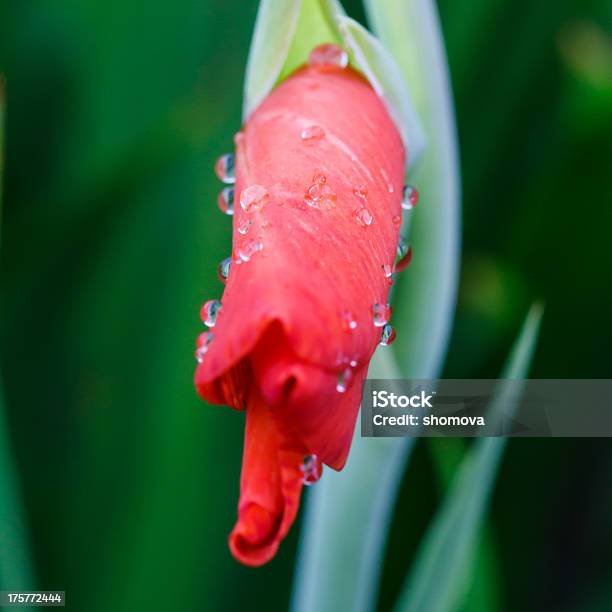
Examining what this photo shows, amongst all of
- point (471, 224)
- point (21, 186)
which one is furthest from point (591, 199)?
point (21, 186)

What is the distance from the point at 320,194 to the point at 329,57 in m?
0.11

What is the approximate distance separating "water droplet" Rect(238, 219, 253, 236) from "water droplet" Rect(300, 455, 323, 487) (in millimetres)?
70

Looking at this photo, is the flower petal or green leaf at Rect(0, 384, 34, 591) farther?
green leaf at Rect(0, 384, 34, 591)

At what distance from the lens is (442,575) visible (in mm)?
385

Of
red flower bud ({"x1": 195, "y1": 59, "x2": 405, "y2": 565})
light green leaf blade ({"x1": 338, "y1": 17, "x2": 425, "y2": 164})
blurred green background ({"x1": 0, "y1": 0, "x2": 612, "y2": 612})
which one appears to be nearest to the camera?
red flower bud ({"x1": 195, "y1": 59, "x2": 405, "y2": 565})

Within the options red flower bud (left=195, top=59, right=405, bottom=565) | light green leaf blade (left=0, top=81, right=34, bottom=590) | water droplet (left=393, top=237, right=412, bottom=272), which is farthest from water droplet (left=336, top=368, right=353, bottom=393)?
light green leaf blade (left=0, top=81, right=34, bottom=590)

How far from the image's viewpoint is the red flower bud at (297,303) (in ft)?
0.65

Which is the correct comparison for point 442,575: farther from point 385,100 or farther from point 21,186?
point 21,186

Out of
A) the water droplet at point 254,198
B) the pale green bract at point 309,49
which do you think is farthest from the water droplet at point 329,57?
the water droplet at point 254,198

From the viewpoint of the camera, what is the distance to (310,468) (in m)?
0.24

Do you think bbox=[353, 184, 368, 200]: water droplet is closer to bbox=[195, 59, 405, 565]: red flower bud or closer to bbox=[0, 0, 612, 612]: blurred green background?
bbox=[195, 59, 405, 565]: red flower bud

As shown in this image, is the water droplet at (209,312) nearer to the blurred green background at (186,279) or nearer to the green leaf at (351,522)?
the green leaf at (351,522)

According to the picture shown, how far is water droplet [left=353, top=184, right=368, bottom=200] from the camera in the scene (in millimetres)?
258

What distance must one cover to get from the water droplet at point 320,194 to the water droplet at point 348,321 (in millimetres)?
44
